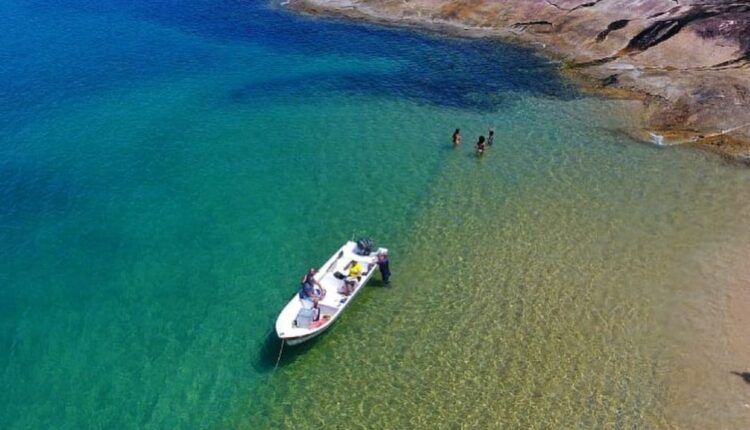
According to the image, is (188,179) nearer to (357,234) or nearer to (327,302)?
(357,234)

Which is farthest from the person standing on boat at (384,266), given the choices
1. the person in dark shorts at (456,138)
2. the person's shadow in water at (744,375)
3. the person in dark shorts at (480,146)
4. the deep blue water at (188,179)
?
the person's shadow in water at (744,375)

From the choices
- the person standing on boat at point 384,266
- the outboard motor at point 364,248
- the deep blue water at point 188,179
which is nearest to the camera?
the deep blue water at point 188,179

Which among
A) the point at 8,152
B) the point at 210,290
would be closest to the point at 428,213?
the point at 210,290

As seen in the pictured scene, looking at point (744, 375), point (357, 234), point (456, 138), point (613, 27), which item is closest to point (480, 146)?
point (456, 138)

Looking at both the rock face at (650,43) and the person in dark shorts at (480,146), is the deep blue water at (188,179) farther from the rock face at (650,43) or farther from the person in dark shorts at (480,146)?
the rock face at (650,43)

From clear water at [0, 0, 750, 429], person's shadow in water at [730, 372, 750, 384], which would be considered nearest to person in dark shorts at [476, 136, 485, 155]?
clear water at [0, 0, 750, 429]

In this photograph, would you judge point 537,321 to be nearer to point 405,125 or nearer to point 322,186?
point 322,186
